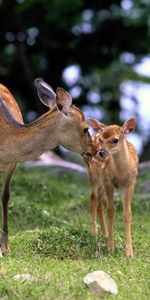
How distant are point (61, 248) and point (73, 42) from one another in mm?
15100

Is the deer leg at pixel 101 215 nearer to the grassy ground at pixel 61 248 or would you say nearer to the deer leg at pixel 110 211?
the grassy ground at pixel 61 248

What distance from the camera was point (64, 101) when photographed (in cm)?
827

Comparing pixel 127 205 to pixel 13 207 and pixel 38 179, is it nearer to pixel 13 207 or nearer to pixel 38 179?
pixel 13 207

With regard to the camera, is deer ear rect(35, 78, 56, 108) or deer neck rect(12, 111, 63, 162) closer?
deer neck rect(12, 111, 63, 162)

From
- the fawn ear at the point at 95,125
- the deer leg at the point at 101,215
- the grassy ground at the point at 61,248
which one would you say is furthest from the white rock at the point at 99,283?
the deer leg at the point at 101,215

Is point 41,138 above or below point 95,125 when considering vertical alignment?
above

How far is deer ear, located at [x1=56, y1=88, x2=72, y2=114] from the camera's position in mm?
8211

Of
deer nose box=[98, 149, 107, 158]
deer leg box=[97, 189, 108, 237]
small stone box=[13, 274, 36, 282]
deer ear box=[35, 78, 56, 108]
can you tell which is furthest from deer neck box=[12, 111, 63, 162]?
deer leg box=[97, 189, 108, 237]

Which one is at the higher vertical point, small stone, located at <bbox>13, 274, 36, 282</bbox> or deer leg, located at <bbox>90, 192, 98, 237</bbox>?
small stone, located at <bbox>13, 274, 36, 282</bbox>

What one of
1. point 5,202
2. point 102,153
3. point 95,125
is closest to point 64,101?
point 102,153

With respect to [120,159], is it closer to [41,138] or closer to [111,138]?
[111,138]

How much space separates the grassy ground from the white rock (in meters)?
0.06

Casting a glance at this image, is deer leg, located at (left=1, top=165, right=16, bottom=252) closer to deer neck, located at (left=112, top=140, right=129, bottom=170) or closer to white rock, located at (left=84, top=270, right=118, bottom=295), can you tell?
deer neck, located at (left=112, top=140, right=129, bottom=170)

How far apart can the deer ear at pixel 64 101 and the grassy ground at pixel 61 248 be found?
131cm
